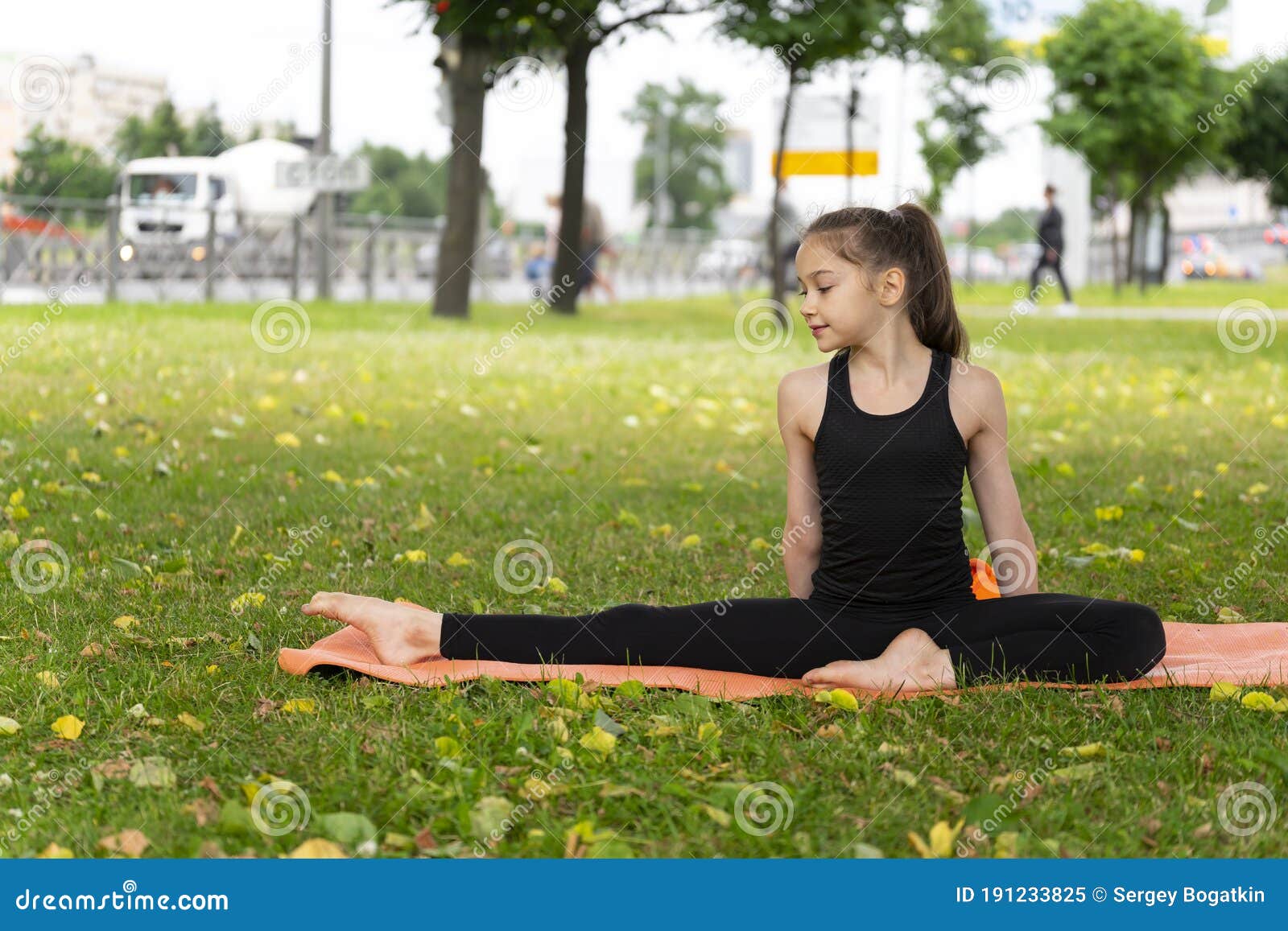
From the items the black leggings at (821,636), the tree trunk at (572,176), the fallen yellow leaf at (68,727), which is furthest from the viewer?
the tree trunk at (572,176)

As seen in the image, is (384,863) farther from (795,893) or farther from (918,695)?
(918,695)

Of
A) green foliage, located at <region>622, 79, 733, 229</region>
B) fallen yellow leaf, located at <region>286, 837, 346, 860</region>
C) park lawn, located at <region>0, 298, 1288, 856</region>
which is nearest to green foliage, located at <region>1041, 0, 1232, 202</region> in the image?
park lawn, located at <region>0, 298, 1288, 856</region>

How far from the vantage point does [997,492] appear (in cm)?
378

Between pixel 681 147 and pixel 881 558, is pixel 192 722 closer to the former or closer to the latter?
pixel 881 558

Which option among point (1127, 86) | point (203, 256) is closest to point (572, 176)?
point (203, 256)

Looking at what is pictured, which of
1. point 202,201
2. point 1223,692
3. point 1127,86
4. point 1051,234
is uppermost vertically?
point 1127,86

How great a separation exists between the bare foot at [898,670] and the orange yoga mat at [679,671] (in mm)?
26

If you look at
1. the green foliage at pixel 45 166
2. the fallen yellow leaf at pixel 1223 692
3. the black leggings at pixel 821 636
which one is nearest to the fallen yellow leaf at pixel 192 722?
the black leggings at pixel 821 636

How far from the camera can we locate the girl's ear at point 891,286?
365cm

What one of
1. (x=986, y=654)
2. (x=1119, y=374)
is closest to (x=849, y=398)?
(x=986, y=654)

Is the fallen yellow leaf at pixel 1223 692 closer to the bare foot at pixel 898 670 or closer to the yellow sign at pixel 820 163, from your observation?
the bare foot at pixel 898 670

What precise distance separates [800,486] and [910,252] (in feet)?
2.23

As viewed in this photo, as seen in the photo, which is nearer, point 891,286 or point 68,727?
point 68,727

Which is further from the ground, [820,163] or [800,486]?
[820,163]
